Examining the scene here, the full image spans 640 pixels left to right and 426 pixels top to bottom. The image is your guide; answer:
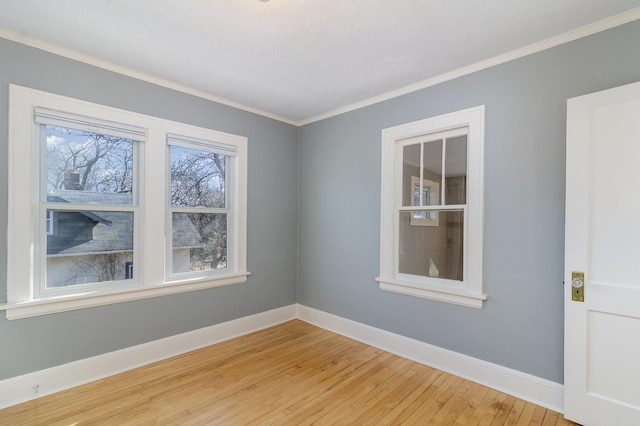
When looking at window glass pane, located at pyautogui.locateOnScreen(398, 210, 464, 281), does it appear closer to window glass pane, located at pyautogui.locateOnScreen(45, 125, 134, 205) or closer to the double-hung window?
the double-hung window

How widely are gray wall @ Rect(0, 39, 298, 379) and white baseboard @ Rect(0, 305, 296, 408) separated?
0.17 ft

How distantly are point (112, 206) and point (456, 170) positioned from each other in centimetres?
309

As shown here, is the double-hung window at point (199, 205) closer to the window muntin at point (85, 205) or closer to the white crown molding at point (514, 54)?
the window muntin at point (85, 205)

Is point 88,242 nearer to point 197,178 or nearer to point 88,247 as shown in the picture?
point 88,247

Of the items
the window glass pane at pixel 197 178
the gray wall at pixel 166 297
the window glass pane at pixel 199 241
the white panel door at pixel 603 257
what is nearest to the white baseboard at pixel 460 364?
the white panel door at pixel 603 257

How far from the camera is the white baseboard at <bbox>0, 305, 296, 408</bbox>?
7.11ft

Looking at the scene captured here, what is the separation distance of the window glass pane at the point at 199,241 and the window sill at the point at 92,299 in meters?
0.19

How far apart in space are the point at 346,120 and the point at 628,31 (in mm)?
2329

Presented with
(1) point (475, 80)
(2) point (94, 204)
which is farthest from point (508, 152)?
(2) point (94, 204)

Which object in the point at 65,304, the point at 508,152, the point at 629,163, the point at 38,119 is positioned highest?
the point at 38,119

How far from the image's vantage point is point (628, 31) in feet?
6.30

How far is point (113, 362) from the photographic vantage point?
2.56m

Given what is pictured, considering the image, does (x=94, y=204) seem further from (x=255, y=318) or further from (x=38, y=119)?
(x=255, y=318)

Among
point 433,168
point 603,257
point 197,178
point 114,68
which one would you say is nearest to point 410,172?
point 433,168
